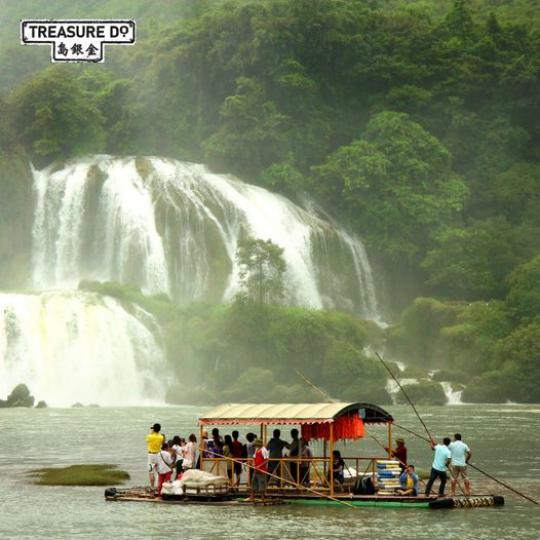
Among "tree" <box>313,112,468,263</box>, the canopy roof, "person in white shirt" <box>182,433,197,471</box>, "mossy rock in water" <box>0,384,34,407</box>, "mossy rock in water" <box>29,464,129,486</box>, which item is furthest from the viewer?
"tree" <box>313,112,468,263</box>

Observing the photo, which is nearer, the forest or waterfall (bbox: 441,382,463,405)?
waterfall (bbox: 441,382,463,405)

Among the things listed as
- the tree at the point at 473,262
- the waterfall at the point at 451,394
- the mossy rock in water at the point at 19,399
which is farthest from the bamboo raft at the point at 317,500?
the tree at the point at 473,262

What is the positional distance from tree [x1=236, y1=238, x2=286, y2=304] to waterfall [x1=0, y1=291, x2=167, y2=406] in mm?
8282

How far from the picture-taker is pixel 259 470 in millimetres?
31812

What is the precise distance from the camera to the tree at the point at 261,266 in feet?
284

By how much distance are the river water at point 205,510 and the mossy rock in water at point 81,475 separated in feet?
1.49

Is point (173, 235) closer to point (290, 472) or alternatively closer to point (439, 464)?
point (290, 472)

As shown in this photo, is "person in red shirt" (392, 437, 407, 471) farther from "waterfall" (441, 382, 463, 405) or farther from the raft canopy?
"waterfall" (441, 382, 463, 405)

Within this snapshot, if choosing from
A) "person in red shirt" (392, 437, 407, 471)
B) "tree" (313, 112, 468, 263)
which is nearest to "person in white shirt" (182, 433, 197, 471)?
"person in red shirt" (392, 437, 407, 471)

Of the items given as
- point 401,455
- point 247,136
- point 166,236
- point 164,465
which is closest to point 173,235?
point 166,236

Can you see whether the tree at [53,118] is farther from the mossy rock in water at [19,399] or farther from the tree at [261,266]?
the mossy rock in water at [19,399]

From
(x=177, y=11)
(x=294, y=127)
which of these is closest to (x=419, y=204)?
(x=294, y=127)

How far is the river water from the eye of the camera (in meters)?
28.5

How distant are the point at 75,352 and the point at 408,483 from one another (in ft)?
157
